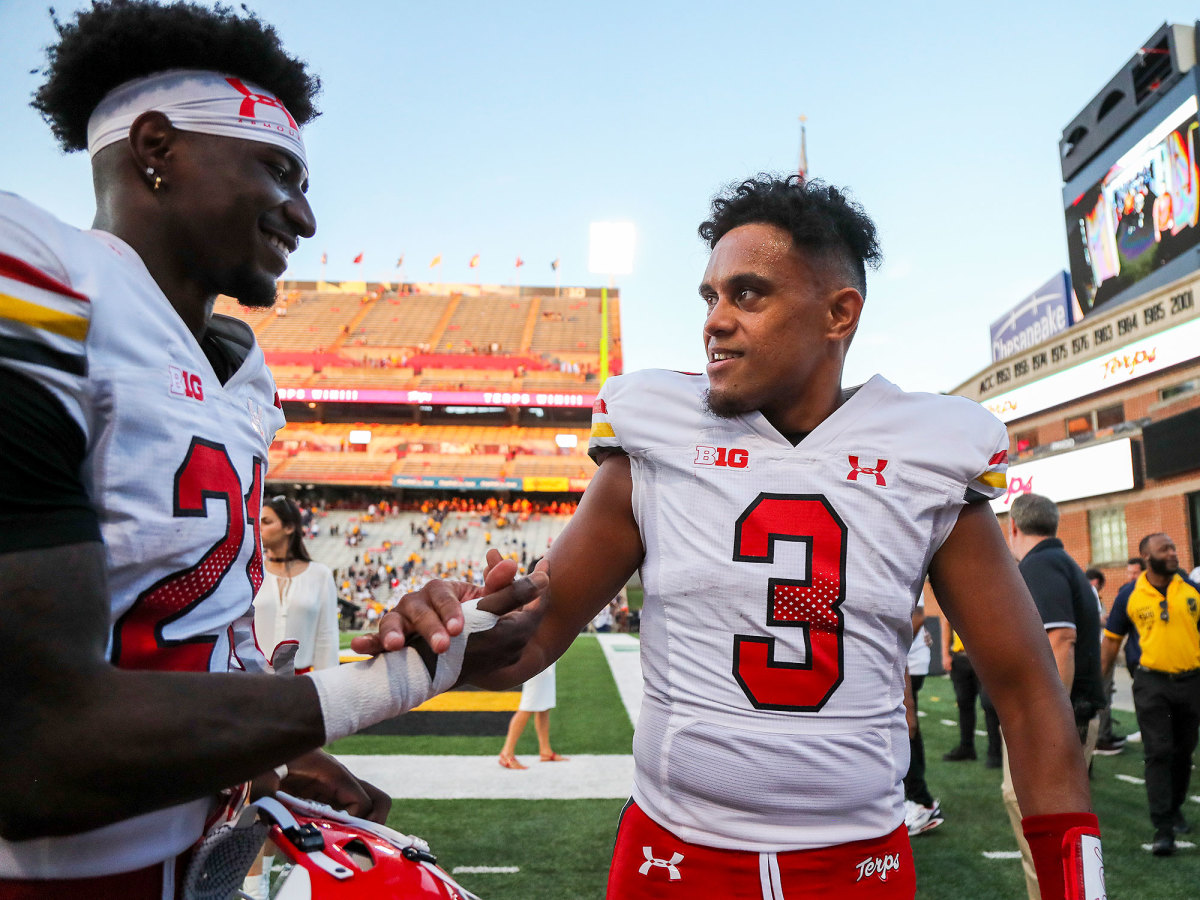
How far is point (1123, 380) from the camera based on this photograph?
802 inches

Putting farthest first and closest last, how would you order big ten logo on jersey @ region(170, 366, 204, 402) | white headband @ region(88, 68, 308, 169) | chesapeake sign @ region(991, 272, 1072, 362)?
chesapeake sign @ region(991, 272, 1072, 362)
white headband @ region(88, 68, 308, 169)
big ten logo on jersey @ region(170, 366, 204, 402)

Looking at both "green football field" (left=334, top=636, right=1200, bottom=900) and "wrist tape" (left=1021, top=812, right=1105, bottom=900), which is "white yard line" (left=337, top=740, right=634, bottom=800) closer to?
"green football field" (left=334, top=636, right=1200, bottom=900)

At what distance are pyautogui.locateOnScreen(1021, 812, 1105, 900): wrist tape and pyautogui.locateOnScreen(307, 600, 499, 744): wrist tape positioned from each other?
4.28 feet

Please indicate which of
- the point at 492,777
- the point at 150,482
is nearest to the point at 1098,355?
the point at 492,777

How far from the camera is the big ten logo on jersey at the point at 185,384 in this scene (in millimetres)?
1130

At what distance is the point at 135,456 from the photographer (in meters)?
1.04

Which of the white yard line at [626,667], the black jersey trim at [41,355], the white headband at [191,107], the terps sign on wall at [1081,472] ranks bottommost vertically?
the white yard line at [626,667]

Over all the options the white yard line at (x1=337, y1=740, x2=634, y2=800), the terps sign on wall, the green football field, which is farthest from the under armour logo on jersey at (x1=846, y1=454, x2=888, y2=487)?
the terps sign on wall

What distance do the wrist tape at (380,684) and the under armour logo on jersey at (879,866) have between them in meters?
1.02

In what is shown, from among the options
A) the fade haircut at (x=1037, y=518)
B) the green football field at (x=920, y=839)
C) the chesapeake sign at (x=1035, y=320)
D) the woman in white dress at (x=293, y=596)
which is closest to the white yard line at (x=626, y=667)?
the green football field at (x=920, y=839)

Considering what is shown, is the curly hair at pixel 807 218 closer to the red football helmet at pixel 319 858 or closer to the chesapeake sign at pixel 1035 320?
the red football helmet at pixel 319 858

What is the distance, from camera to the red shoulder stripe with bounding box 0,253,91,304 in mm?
901

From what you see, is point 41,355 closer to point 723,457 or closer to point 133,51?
point 133,51

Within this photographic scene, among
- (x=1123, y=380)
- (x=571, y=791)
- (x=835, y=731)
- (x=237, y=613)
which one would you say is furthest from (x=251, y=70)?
(x=1123, y=380)
